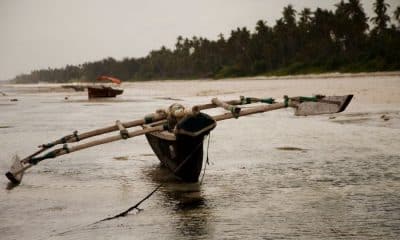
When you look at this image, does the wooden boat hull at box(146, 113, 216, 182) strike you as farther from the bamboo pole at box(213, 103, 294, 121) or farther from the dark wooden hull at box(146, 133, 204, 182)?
the bamboo pole at box(213, 103, 294, 121)

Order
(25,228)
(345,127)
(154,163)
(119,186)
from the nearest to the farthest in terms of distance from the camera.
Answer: (25,228) < (119,186) < (154,163) < (345,127)

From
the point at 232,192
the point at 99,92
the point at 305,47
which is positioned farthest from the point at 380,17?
the point at 232,192

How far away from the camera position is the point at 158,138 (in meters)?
8.41

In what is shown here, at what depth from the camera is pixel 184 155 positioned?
7.21 m

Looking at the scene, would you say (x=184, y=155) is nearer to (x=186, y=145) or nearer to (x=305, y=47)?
(x=186, y=145)

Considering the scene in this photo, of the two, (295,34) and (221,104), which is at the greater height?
(295,34)

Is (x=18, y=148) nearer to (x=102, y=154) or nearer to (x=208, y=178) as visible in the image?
(x=102, y=154)

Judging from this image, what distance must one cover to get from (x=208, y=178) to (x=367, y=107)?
1317 cm

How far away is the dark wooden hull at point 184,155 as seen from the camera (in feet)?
22.9

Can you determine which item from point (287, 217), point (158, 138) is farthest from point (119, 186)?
point (287, 217)

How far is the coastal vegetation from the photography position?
56.8 m

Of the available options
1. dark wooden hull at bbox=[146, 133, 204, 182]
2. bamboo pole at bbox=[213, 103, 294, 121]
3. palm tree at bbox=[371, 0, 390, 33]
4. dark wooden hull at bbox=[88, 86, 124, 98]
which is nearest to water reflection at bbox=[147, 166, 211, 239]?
dark wooden hull at bbox=[146, 133, 204, 182]

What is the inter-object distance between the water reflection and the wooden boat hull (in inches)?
11.1

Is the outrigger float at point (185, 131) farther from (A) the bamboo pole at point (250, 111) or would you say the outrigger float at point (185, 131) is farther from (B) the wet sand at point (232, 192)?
(B) the wet sand at point (232, 192)
